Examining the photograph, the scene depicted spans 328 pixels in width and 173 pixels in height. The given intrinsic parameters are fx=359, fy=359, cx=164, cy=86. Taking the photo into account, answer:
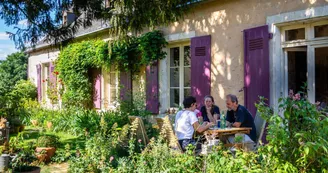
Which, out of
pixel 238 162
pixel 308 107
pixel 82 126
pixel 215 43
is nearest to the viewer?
pixel 308 107

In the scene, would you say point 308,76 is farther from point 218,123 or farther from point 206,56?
point 206,56

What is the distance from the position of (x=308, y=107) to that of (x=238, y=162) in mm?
758

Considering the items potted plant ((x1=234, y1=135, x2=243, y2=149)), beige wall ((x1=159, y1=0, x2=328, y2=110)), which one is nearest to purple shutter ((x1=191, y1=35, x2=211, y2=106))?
beige wall ((x1=159, y1=0, x2=328, y2=110))

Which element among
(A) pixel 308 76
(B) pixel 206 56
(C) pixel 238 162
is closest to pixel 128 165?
(C) pixel 238 162

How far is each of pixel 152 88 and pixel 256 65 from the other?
3443mm

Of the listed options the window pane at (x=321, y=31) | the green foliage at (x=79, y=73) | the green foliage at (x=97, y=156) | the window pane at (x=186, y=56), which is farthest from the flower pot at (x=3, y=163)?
the green foliage at (x=79, y=73)

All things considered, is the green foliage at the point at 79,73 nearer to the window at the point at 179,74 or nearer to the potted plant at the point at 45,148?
the window at the point at 179,74

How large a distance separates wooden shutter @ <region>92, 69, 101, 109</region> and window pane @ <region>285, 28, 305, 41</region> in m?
7.24

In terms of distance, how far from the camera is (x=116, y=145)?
213 inches

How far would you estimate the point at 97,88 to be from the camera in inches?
483

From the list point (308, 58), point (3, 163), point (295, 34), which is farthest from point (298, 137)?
point (295, 34)

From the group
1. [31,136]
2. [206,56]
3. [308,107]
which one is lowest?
[31,136]

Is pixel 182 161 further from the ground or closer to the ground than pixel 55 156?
further from the ground

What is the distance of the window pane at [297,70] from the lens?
6.34m
